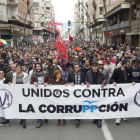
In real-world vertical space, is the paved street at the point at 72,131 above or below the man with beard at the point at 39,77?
below

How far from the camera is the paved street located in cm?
502

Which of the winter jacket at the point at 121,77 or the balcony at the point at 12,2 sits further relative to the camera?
the balcony at the point at 12,2

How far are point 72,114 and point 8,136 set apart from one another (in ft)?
5.43

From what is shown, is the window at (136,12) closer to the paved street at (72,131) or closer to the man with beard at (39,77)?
the paved street at (72,131)

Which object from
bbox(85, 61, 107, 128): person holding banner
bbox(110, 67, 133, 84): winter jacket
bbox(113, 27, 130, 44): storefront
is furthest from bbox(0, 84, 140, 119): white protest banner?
bbox(113, 27, 130, 44): storefront

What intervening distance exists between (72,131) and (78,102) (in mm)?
782

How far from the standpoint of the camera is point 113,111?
582cm

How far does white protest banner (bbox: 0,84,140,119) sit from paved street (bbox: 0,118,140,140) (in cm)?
23

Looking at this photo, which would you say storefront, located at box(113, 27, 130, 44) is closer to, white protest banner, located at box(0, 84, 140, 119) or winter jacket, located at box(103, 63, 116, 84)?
winter jacket, located at box(103, 63, 116, 84)

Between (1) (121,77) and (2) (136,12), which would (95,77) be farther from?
(2) (136,12)

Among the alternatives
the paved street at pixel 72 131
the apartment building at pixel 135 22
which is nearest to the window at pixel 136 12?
the apartment building at pixel 135 22

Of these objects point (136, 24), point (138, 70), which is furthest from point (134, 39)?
point (138, 70)

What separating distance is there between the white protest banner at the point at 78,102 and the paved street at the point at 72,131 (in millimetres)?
229

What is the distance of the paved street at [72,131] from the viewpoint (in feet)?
16.5
